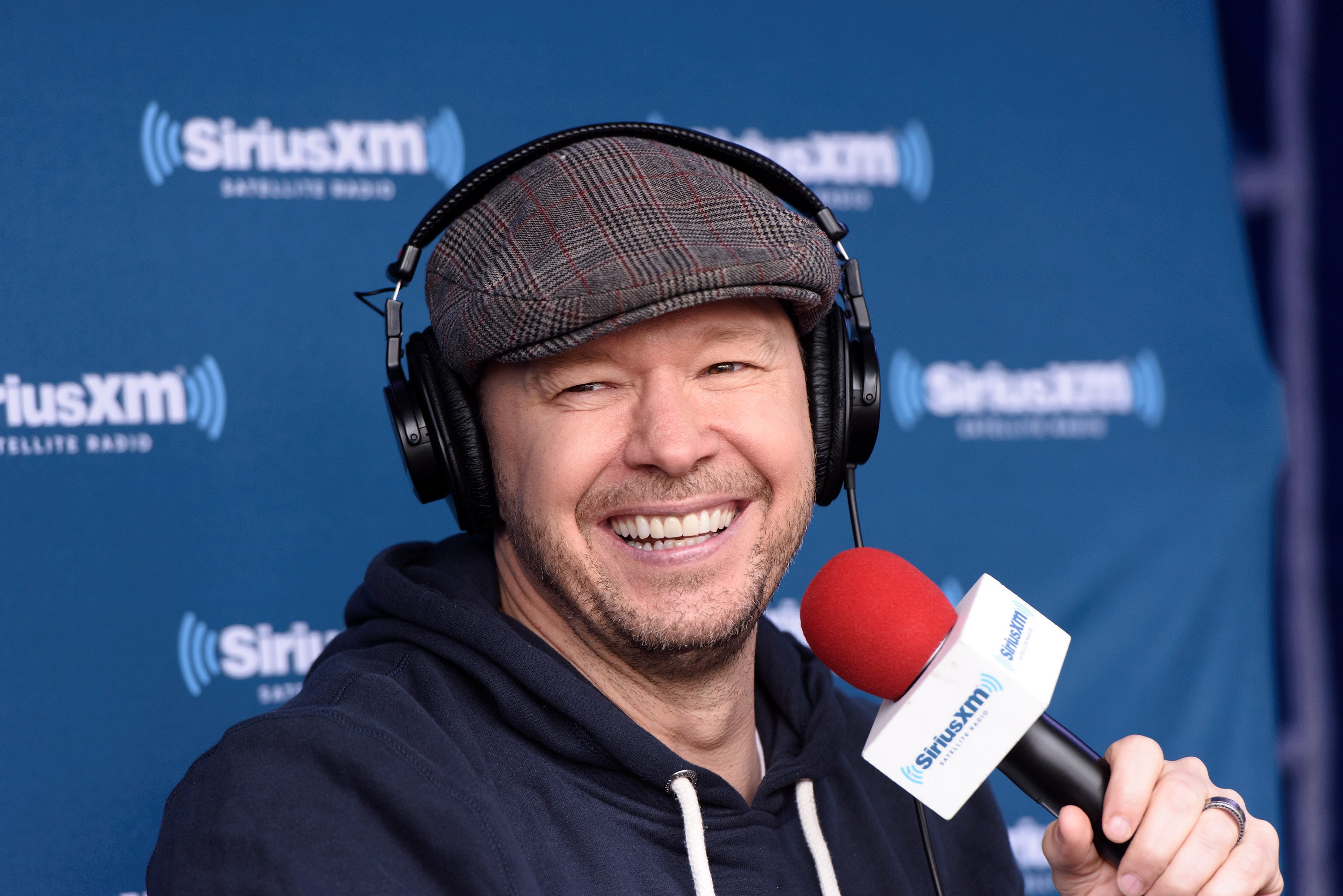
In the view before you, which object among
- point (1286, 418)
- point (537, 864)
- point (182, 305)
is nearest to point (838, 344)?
point (537, 864)

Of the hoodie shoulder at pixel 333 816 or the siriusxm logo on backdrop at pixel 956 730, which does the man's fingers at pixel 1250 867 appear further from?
the hoodie shoulder at pixel 333 816

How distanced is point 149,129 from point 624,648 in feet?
3.97

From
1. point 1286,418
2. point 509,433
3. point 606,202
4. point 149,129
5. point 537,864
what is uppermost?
point 149,129

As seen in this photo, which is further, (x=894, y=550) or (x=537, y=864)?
(x=894, y=550)

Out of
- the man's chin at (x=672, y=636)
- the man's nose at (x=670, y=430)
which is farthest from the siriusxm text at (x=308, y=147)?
the man's chin at (x=672, y=636)

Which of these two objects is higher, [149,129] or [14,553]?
[149,129]

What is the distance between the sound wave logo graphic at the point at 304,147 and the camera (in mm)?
1722

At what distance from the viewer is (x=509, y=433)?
123cm

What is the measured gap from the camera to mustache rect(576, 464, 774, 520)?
117 cm

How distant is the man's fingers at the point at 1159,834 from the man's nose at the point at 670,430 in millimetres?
523

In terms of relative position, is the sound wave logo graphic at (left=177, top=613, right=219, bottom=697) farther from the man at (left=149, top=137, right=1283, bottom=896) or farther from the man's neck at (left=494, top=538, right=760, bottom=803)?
the man's neck at (left=494, top=538, right=760, bottom=803)

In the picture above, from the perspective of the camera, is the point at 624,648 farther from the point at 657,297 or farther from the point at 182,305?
the point at 182,305

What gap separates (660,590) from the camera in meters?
1.19

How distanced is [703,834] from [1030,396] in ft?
4.46
